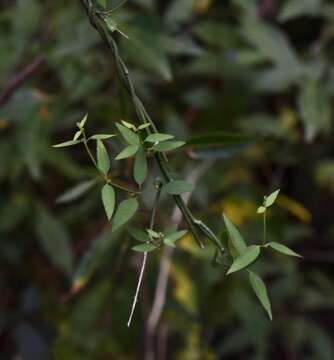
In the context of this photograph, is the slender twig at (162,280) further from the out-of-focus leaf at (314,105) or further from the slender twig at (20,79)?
the slender twig at (20,79)

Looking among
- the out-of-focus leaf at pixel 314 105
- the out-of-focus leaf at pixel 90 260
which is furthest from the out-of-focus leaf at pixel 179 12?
the out-of-focus leaf at pixel 90 260

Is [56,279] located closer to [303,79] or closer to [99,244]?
[99,244]

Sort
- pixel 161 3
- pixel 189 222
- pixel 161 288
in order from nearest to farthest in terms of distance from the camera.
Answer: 1. pixel 189 222
2. pixel 161 288
3. pixel 161 3

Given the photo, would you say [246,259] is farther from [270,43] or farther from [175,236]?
[270,43]

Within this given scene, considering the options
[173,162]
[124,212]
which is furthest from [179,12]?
[124,212]

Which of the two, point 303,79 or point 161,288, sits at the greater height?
point 303,79

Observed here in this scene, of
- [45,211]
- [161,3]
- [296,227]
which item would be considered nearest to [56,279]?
[45,211]

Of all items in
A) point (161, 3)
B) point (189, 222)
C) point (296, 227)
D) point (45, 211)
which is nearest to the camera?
point (189, 222)
